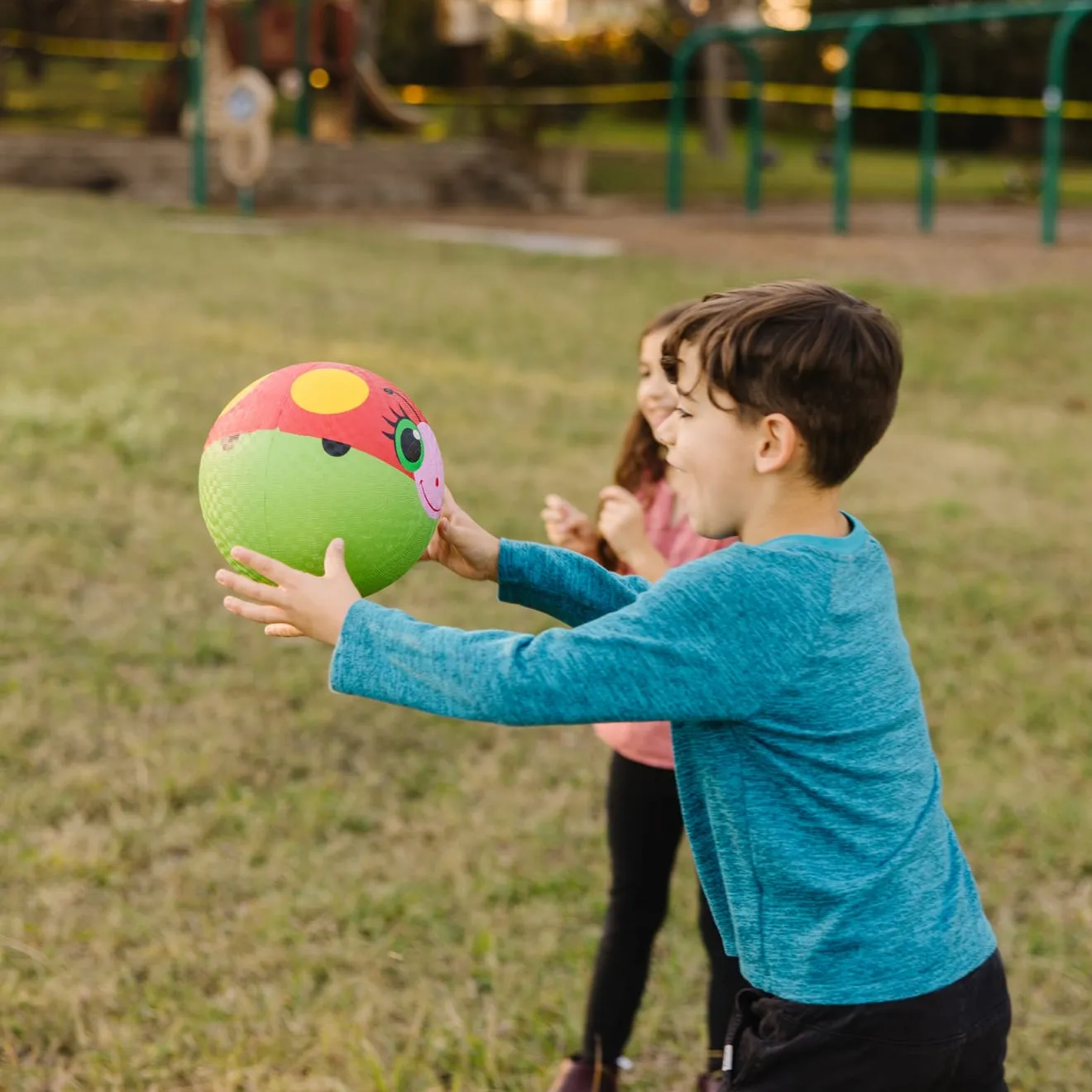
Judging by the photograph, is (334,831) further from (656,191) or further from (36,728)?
(656,191)

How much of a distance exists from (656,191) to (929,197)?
6.80m

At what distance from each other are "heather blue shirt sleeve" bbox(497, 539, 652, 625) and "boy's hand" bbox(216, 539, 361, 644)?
31 centimetres

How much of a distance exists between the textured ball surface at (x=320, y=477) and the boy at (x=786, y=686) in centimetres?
7

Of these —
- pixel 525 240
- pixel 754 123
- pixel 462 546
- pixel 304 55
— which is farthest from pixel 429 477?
pixel 304 55

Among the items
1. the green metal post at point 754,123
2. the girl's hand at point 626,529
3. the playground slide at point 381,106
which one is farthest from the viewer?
the playground slide at point 381,106

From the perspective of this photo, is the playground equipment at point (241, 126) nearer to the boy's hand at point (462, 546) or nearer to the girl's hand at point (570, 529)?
the girl's hand at point (570, 529)

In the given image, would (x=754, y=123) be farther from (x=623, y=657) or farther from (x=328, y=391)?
(x=623, y=657)

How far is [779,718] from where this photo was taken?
1.73 metres

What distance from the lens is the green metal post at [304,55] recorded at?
1902 centimetres

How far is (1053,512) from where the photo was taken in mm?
6852

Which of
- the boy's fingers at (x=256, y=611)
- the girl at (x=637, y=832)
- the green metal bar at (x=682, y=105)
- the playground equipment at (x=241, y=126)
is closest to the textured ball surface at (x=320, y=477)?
the boy's fingers at (x=256, y=611)

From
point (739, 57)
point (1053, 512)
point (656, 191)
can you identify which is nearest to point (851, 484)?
point (1053, 512)

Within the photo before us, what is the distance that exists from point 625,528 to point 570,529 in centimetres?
22

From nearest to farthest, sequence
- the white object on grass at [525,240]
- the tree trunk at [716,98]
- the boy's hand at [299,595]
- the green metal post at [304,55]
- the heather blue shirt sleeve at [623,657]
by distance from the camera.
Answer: the heather blue shirt sleeve at [623,657] → the boy's hand at [299,595] → the white object on grass at [525,240] → the green metal post at [304,55] → the tree trunk at [716,98]
